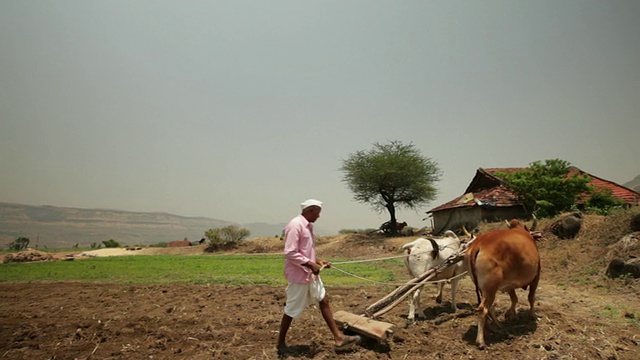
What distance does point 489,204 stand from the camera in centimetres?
2178

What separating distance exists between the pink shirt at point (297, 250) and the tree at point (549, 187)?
18763 mm

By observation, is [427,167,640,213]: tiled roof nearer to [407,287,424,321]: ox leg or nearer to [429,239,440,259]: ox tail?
[429,239,440,259]: ox tail

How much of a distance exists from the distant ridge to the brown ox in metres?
125

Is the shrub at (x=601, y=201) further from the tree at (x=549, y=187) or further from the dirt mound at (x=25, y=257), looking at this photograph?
the dirt mound at (x=25, y=257)

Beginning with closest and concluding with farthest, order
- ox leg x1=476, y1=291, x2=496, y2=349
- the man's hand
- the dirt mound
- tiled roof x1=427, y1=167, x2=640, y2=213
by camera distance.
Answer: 1. the man's hand
2. ox leg x1=476, y1=291, x2=496, y2=349
3. tiled roof x1=427, y1=167, x2=640, y2=213
4. the dirt mound

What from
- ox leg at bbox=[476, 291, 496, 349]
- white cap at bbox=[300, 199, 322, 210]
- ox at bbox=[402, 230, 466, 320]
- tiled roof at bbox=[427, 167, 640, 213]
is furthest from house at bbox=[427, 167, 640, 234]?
white cap at bbox=[300, 199, 322, 210]

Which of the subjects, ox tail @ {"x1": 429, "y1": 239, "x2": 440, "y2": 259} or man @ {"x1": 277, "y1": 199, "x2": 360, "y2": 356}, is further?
ox tail @ {"x1": 429, "y1": 239, "x2": 440, "y2": 259}

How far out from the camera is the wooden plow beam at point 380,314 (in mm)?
4531

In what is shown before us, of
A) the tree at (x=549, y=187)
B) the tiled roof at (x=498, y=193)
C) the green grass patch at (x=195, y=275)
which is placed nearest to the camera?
the green grass patch at (x=195, y=275)

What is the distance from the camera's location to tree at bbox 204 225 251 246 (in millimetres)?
37062

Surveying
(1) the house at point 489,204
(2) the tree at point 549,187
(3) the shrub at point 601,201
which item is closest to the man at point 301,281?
(2) the tree at point 549,187

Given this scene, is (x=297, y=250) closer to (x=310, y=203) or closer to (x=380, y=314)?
(x=310, y=203)

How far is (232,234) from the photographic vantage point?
37969 mm

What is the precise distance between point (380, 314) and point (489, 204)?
1934cm
